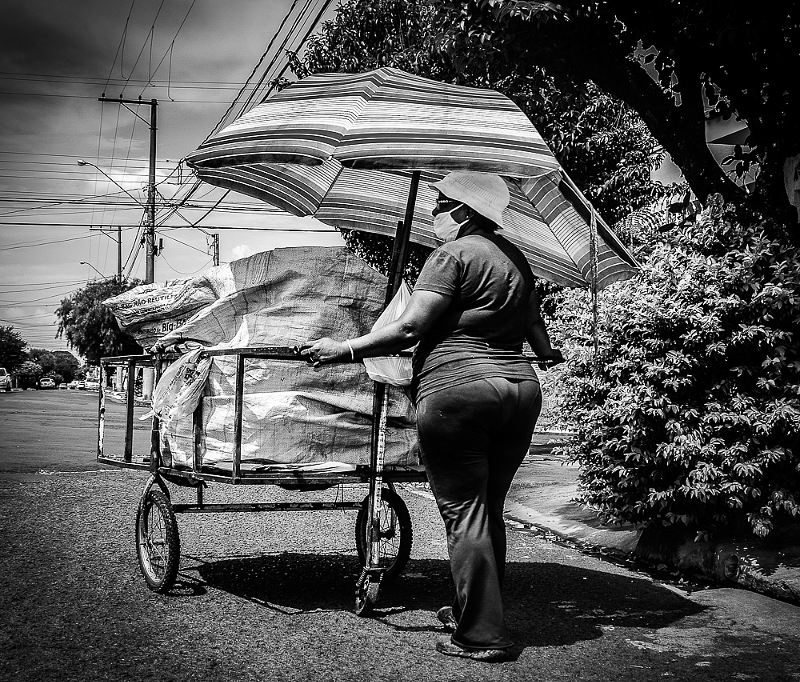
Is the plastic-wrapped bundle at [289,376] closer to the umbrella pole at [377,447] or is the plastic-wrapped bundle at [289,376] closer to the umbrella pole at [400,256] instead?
the umbrella pole at [377,447]

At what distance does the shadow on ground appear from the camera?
181 inches

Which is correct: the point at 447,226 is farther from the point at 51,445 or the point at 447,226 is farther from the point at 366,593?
the point at 51,445

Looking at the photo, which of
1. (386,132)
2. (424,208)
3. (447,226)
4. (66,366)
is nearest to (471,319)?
(447,226)

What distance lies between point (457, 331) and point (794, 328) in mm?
2903

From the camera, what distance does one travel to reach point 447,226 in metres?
4.23

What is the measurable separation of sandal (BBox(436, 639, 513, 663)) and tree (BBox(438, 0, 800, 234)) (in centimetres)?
384

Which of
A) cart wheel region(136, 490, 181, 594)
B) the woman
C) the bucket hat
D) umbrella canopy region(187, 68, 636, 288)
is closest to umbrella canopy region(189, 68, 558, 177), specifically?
umbrella canopy region(187, 68, 636, 288)

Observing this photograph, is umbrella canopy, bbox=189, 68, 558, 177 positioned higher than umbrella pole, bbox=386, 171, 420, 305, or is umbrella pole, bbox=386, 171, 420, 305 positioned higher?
umbrella canopy, bbox=189, 68, 558, 177

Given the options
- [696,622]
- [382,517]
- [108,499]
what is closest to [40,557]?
[382,517]

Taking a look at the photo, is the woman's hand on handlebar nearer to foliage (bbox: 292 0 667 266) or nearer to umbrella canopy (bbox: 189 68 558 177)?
umbrella canopy (bbox: 189 68 558 177)

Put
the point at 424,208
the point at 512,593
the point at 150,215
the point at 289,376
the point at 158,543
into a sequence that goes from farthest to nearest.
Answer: the point at 150,215 → the point at 424,208 → the point at 512,593 → the point at 158,543 → the point at 289,376

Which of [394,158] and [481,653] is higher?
[394,158]

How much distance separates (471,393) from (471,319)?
13.9 inches

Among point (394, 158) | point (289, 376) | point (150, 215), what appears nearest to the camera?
point (394, 158)
